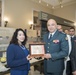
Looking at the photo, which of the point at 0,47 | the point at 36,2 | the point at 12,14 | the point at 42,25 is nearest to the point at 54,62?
the point at 0,47

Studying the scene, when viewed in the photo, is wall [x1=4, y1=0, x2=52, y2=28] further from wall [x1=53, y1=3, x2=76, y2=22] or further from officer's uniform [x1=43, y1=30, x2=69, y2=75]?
officer's uniform [x1=43, y1=30, x2=69, y2=75]

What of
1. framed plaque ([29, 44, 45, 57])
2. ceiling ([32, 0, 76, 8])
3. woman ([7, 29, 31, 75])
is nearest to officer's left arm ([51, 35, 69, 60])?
framed plaque ([29, 44, 45, 57])

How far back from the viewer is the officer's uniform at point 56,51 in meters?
1.75

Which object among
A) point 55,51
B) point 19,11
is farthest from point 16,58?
point 19,11

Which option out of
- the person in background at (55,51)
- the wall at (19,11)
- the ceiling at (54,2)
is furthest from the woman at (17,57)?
the ceiling at (54,2)

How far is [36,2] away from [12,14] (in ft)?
7.05

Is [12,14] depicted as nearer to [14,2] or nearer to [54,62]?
[14,2]

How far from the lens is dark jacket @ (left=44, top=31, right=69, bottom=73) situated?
5.72ft

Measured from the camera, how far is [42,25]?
3.49 metres

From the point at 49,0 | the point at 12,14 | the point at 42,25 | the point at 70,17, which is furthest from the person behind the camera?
the point at 70,17

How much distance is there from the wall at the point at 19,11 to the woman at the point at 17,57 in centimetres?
499

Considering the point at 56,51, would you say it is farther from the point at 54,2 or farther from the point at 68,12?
the point at 68,12

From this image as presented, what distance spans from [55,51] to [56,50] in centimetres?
2

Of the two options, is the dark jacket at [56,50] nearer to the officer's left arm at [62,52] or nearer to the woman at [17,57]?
the officer's left arm at [62,52]
